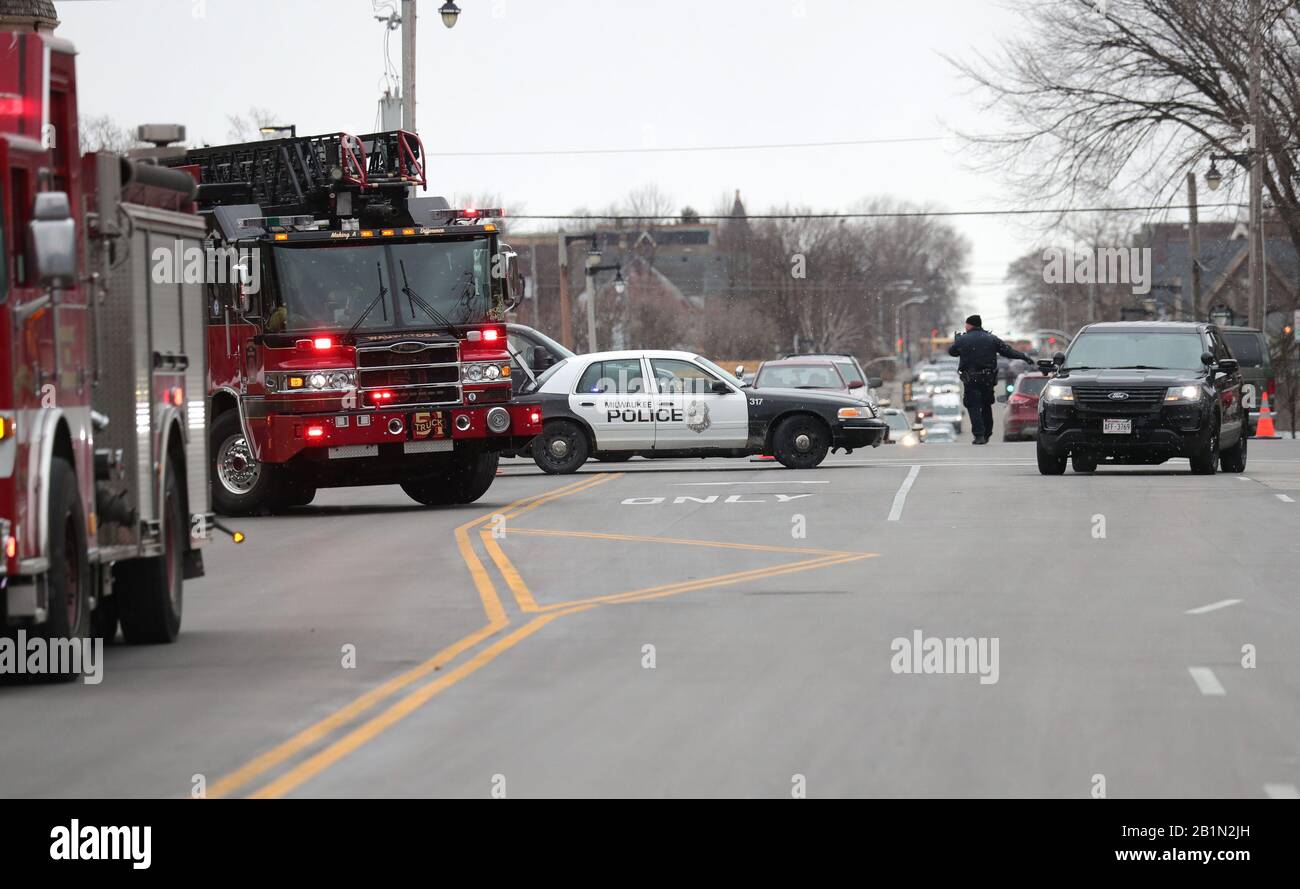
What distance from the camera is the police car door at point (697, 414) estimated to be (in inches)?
1110

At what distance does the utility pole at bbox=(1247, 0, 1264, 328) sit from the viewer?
4634cm

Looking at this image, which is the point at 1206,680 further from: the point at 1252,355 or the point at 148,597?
the point at 1252,355

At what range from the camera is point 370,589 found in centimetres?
1504

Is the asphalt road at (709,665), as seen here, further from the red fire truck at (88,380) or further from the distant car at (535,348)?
the distant car at (535,348)

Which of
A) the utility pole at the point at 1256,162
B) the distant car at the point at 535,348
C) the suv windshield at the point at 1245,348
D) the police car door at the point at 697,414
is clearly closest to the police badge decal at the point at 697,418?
the police car door at the point at 697,414

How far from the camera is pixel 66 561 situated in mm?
10703

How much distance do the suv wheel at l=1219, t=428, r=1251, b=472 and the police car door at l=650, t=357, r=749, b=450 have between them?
6.18 metres

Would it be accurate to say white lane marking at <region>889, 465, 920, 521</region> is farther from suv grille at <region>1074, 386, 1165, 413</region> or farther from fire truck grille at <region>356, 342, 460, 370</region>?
fire truck grille at <region>356, 342, 460, 370</region>

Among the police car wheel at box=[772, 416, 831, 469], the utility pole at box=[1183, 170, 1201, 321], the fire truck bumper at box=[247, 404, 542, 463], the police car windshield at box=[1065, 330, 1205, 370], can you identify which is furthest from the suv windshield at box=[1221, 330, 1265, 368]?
the fire truck bumper at box=[247, 404, 542, 463]

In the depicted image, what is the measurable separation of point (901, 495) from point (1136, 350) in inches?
200
